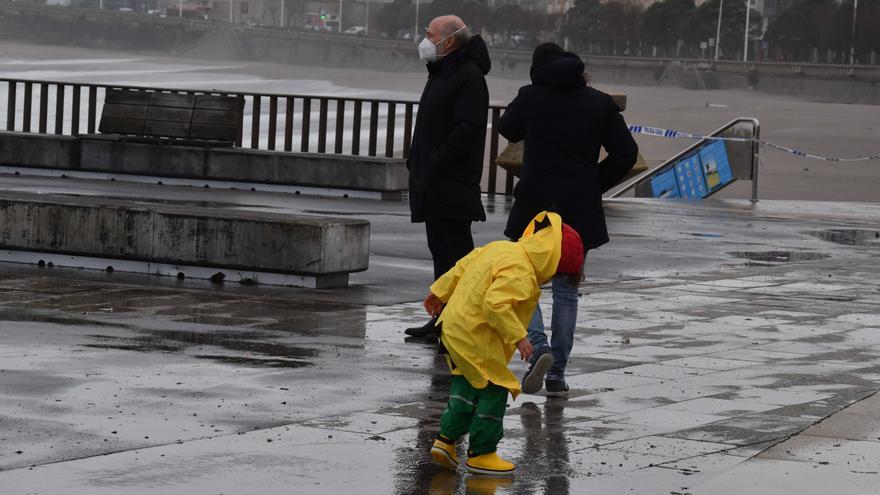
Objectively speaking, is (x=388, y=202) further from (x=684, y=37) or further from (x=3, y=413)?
(x=684, y=37)

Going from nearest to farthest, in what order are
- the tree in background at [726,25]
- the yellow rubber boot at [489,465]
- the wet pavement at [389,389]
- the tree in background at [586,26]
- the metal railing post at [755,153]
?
the wet pavement at [389,389] → the yellow rubber boot at [489,465] → the metal railing post at [755,153] → the tree in background at [726,25] → the tree in background at [586,26]

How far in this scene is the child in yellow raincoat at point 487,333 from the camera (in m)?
6.15

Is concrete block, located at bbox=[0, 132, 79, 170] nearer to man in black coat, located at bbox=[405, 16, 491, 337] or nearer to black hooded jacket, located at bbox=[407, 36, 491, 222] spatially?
man in black coat, located at bbox=[405, 16, 491, 337]

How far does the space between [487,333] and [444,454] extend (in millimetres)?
473

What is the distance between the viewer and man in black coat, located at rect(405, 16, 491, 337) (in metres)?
9.02

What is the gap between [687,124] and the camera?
210 feet

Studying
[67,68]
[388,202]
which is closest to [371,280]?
[388,202]

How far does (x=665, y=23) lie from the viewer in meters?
144

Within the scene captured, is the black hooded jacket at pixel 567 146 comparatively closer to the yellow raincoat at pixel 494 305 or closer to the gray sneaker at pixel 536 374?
the gray sneaker at pixel 536 374

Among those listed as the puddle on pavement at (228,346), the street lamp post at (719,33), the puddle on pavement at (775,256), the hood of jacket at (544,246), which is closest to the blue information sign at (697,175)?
the puddle on pavement at (775,256)


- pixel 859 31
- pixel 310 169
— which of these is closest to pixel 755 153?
pixel 310 169

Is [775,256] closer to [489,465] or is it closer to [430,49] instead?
[430,49]

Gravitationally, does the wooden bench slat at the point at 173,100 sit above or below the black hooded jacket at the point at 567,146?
below

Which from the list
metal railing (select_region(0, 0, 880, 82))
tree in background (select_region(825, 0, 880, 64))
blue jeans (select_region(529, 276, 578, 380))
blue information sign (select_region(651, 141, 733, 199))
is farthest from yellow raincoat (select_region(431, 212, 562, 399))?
tree in background (select_region(825, 0, 880, 64))
